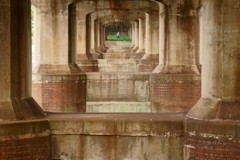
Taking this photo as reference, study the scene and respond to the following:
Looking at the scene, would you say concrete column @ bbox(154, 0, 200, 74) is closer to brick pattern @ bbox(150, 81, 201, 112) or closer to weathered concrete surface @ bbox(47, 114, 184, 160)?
brick pattern @ bbox(150, 81, 201, 112)

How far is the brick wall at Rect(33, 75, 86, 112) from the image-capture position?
1549 centimetres

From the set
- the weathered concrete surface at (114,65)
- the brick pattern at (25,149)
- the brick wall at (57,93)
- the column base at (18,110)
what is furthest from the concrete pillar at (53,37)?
the brick pattern at (25,149)

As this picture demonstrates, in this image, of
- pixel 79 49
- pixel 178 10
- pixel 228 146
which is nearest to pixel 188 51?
pixel 178 10

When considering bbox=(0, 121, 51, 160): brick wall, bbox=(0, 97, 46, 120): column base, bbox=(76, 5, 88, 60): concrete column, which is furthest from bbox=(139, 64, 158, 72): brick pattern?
bbox=(0, 121, 51, 160): brick wall

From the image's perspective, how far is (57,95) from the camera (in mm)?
15625

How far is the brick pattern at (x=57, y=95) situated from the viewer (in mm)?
15500

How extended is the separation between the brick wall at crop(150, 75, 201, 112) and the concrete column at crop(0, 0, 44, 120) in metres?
7.70

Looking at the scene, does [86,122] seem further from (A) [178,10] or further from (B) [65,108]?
(A) [178,10]

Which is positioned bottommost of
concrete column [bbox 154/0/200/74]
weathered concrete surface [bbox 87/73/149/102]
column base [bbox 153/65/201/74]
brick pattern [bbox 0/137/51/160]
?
brick pattern [bbox 0/137/51/160]

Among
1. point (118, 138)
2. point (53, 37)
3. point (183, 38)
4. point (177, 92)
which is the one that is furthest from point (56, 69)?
point (118, 138)

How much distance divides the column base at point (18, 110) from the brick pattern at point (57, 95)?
23.0 ft

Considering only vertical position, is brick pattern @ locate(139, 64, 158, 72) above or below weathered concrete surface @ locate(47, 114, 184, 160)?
above

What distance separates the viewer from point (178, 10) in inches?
627

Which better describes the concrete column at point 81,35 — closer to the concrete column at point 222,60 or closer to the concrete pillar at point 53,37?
the concrete pillar at point 53,37
